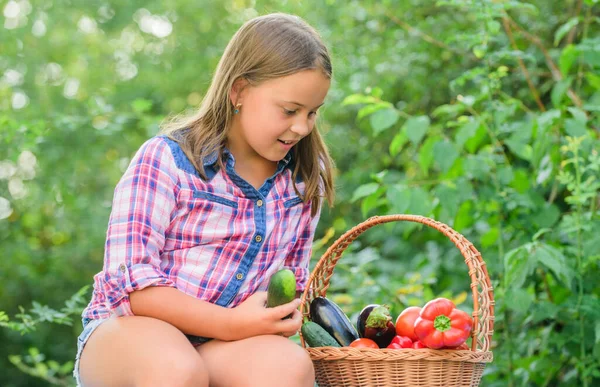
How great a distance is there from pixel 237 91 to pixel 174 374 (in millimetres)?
972

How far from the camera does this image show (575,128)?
3279mm

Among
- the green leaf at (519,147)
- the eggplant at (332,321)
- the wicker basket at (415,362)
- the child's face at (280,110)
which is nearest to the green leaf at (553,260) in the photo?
the green leaf at (519,147)

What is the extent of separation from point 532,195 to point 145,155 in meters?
1.97

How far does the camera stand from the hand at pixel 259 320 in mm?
2186

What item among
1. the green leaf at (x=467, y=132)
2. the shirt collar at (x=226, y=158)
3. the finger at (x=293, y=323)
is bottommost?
the finger at (x=293, y=323)

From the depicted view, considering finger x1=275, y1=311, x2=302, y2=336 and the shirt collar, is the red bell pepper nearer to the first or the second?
finger x1=275, y1=311, x2=302, y2=336

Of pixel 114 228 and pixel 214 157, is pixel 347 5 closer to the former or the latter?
pixel 214 157

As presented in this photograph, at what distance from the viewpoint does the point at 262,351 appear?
2.13 metres

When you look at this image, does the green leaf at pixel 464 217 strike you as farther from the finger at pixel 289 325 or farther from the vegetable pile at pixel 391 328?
the finger at pixel 289 325

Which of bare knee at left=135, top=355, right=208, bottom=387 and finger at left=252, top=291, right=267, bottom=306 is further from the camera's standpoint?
finger at left=252, top=291, right=267, bottom=306

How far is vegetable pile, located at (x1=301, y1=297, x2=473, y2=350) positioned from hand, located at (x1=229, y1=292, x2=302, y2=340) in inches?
8.8

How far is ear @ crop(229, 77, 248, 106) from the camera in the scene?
8.18 ft

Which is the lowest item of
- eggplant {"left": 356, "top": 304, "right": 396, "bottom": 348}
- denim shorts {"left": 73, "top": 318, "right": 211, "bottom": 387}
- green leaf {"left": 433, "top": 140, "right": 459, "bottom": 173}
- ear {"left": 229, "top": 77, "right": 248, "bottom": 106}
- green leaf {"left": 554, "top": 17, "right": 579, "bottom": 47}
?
eggplant {"left": 356, "top": 304, "right": 396, "bottom": 348}

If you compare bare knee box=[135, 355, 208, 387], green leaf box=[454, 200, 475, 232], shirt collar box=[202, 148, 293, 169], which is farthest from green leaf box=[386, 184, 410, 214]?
bare knee box=[135, 355, 208, 387]
